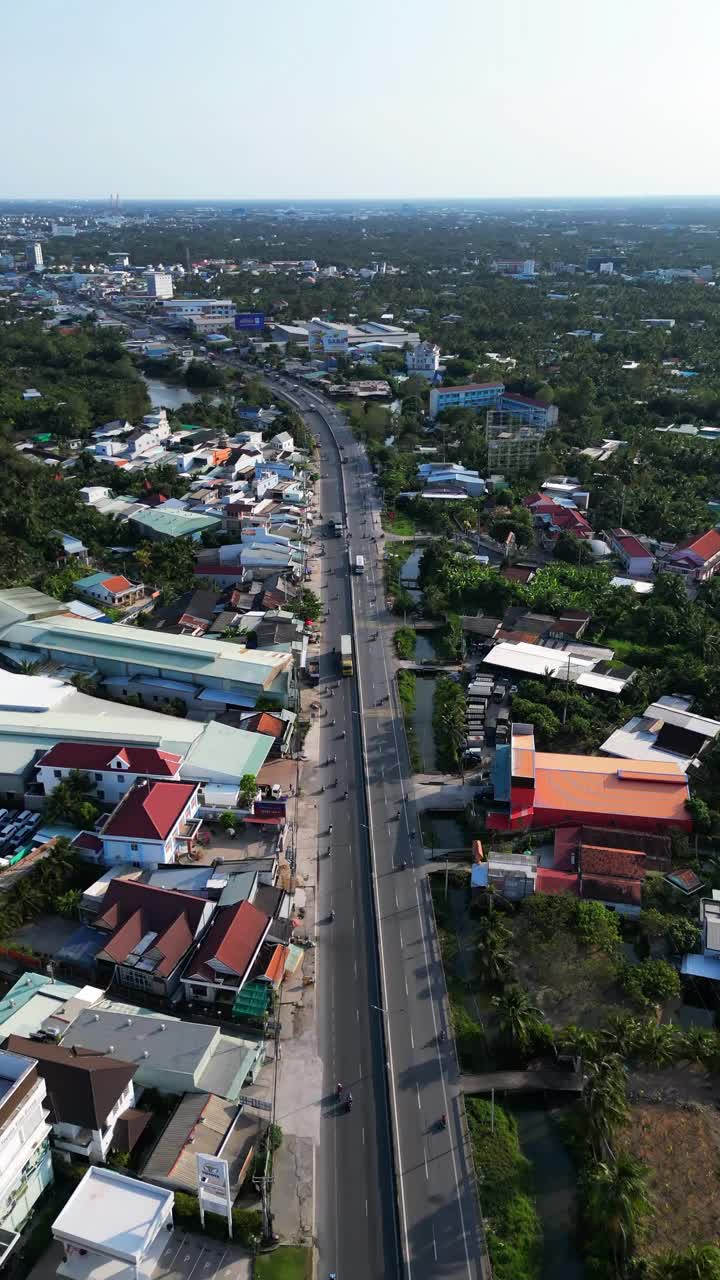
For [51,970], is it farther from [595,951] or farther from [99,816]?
[595,951]

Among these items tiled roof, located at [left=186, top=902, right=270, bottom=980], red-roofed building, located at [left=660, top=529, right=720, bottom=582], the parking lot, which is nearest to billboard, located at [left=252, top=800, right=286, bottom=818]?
tiled roof, located at [left=186, top=902, right=270, bottom=980]

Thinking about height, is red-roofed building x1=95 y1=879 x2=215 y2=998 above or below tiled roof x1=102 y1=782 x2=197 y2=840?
below

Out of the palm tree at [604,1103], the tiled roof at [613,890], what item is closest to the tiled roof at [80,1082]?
the palm tree at [604,1103]

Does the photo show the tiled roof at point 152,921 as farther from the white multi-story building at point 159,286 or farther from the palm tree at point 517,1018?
the white multi-story building at point 159,286

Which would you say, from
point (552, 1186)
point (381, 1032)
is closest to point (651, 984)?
point (552, 1186)

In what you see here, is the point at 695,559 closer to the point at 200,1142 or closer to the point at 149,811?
the point at 149,811

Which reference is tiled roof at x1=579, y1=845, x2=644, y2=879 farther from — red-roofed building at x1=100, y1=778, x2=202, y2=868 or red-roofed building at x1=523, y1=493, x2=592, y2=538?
red-roofed building at x1=523, y1=493, x2=592, y2=538
